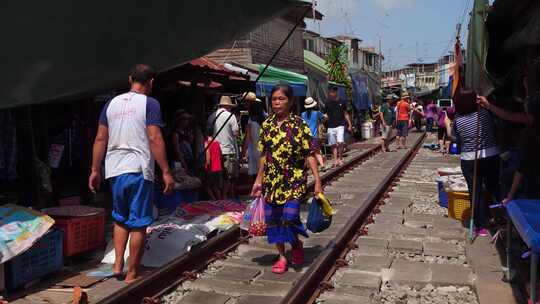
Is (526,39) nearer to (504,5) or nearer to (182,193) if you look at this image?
(504,5)

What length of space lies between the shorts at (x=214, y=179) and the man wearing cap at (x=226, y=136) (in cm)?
20

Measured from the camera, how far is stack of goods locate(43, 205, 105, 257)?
5.85m

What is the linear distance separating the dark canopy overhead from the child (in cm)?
252

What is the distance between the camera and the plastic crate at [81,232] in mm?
5844

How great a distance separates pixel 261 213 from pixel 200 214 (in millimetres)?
2075

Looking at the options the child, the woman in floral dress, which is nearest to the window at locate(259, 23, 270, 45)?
the child

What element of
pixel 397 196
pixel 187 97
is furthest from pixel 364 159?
pixel 187 97

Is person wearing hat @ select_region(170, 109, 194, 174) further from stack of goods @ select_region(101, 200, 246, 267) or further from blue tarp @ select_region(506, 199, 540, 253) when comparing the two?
blue tarp @ select_region(506, 199, 540, 253)

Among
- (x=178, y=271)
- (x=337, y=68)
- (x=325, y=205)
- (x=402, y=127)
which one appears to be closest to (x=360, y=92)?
(x=337, y=68)

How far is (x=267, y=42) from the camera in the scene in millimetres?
24688

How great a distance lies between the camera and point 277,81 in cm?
1692

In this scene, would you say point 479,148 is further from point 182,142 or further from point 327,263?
point 182,142

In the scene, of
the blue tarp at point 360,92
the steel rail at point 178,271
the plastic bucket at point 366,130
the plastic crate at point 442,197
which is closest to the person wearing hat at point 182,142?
the steel rail at point 178,271

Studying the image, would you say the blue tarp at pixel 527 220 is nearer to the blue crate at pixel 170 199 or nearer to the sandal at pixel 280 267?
the sandal at pixel 280 267
